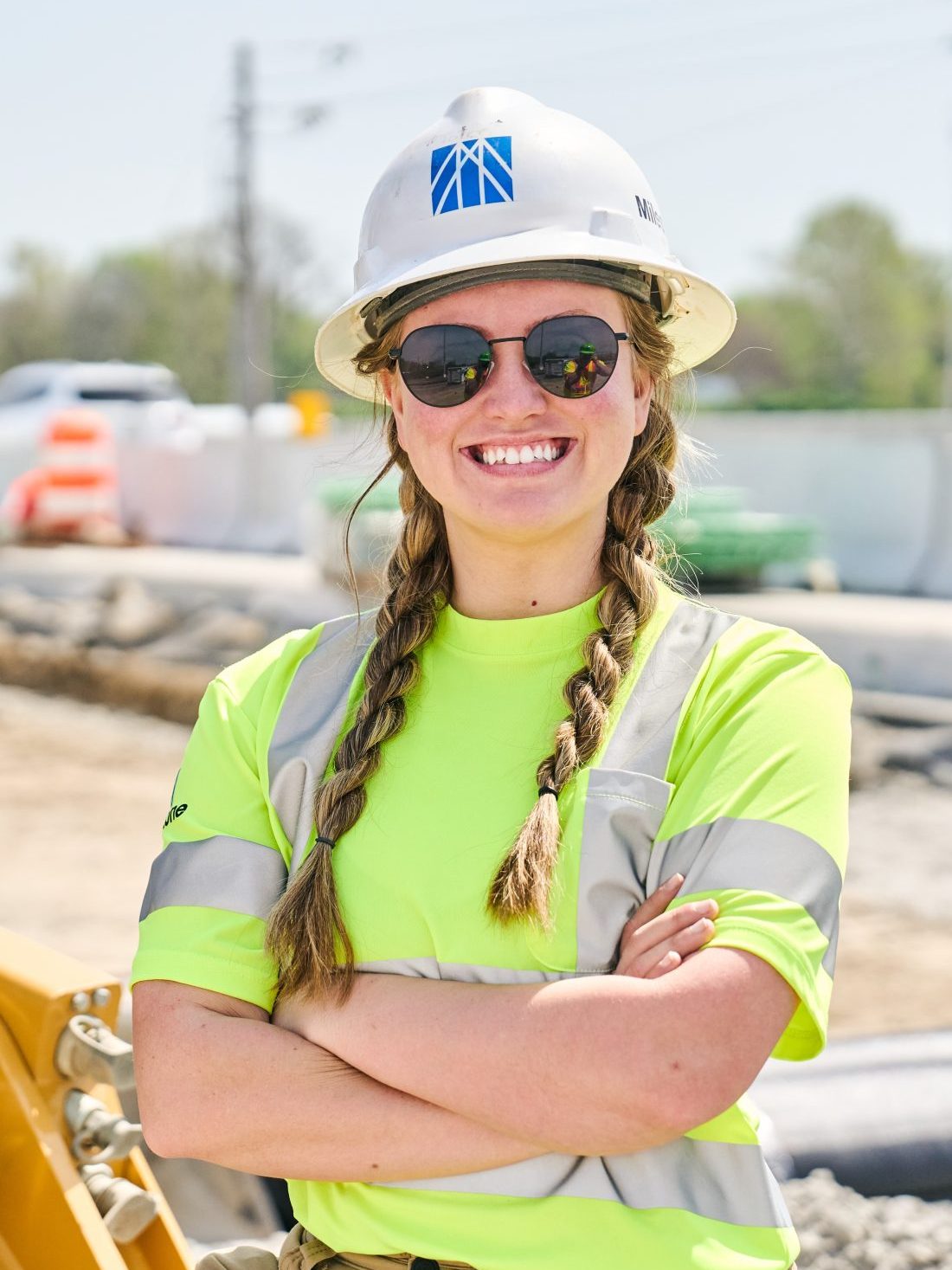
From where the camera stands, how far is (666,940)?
1838mm

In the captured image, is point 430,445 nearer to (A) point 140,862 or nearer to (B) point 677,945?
(B) point 677,945

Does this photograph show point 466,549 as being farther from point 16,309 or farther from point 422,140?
point 16,309

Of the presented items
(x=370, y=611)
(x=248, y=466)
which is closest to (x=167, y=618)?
(x=248, y=466)

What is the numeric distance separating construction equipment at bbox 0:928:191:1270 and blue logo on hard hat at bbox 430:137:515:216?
1.20m

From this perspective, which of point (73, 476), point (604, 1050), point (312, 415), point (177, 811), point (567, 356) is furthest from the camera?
point (312, 415)

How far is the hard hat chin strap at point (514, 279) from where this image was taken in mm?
2064

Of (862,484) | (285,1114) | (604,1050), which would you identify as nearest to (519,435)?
(604,1050)

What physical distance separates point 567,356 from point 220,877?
2.71 feet

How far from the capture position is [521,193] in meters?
2.08

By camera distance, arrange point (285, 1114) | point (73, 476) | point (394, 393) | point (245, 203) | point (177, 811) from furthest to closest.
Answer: point (245, 203), point (73, 476), point (394, 393), point (177, 811), point (285, 1114)

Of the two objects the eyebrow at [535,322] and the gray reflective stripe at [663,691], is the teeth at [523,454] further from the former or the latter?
the gray reflective stripe at [663,691]

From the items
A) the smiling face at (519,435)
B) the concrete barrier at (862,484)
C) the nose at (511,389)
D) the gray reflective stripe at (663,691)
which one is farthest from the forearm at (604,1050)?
the concrete barrier at (862,484)

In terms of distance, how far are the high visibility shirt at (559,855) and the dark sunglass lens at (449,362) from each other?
0.32 meters

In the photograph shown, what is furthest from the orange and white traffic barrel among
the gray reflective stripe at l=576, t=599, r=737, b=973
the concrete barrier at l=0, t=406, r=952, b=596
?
the gray reflective stripe at l=576, t=599, r=737, b=973
